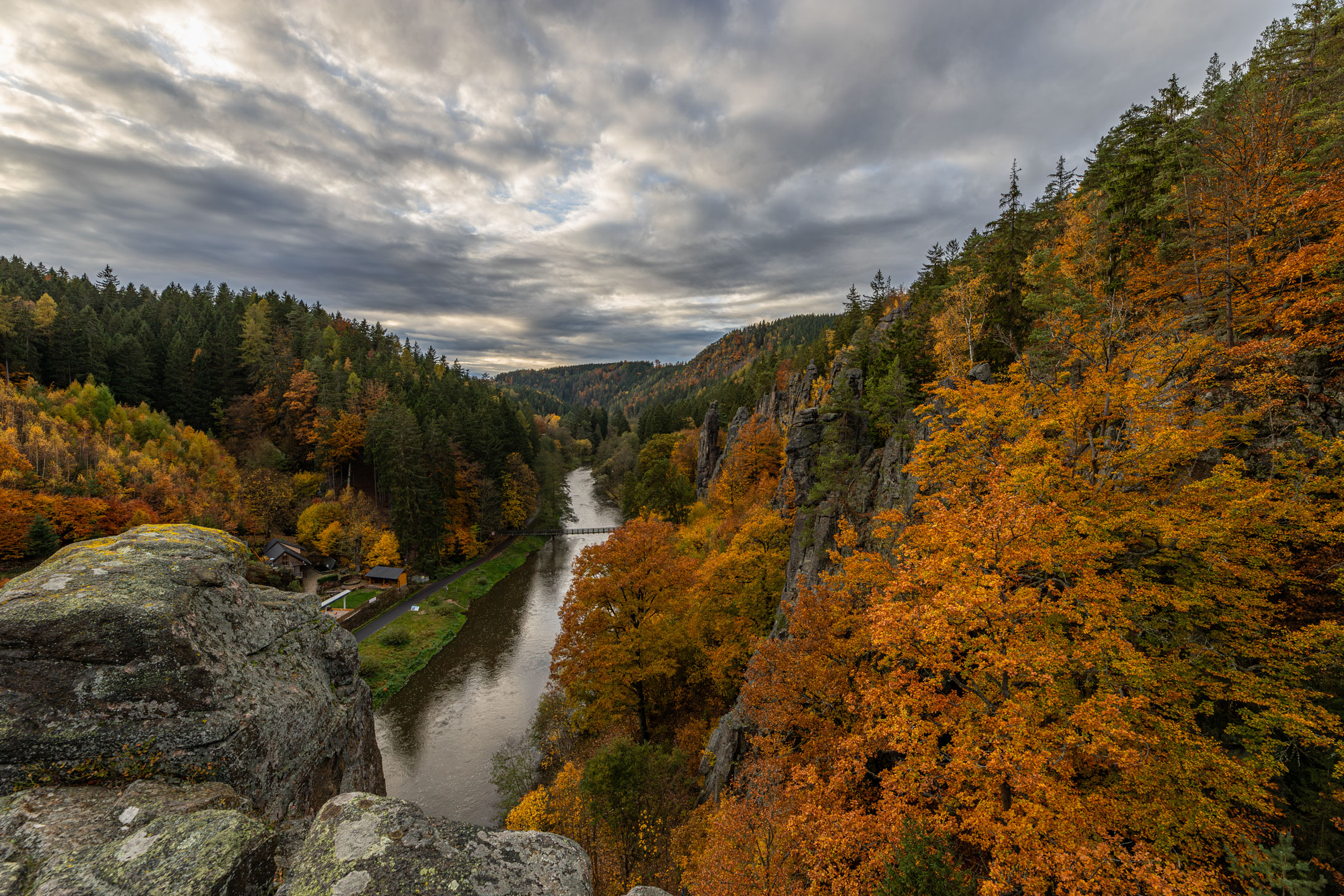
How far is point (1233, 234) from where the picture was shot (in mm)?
17125

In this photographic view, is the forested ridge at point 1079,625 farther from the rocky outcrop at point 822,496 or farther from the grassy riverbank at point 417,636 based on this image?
the grassy riverbank at point 417,636

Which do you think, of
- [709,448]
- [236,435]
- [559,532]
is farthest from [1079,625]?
[236,435]

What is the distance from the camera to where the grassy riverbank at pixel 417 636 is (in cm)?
3328

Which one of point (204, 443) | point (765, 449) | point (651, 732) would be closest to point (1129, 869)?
point (651, 732)

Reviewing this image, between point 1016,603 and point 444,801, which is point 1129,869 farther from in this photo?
point 444,801

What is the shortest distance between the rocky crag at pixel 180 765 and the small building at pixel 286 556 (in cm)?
4889

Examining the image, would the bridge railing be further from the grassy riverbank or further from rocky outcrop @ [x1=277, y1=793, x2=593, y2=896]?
rocky outcrop @ [x1=277, y1=793, x2=593, y2=896]

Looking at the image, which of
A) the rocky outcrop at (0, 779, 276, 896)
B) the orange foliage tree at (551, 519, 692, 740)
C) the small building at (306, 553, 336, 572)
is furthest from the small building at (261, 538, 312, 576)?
the rocky outcrop at (0, 779, 276, 896)

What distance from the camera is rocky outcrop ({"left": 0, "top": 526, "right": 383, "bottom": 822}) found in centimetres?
503

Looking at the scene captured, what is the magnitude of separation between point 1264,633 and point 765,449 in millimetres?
38178

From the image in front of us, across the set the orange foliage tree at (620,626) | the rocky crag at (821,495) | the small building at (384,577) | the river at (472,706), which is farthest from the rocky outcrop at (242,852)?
the small building at (384,577)

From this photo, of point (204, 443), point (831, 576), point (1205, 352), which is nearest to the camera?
point (1205, 352)

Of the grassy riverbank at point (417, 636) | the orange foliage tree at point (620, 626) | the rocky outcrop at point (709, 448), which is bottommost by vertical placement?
the grassy riverbank at point (417, 636)

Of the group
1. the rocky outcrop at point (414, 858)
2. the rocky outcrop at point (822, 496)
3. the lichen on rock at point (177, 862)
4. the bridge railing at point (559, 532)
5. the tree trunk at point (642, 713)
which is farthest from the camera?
the bridge railing at point (559, 532)
